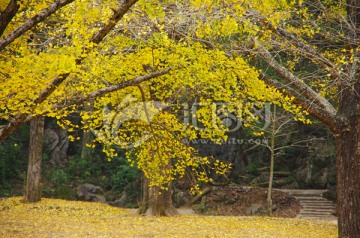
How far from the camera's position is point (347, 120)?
24.6ft

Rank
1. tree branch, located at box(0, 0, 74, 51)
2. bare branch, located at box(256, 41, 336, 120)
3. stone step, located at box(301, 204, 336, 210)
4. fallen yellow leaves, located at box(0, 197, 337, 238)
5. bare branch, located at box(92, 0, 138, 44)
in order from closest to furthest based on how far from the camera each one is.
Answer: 1. tree branch, located at box(0, 0, 74, 51)
2. bare branch, located at box(92, 0, 138, 44)
3. bare branch, located at box(256, 41, 336, 120)
4. fallen yellow leaves, located at box(0, 197, 337, 238)
5. stone step, located at box(301, 204, 336, 210)

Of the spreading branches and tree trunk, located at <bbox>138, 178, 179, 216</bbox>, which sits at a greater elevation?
the spreading branches

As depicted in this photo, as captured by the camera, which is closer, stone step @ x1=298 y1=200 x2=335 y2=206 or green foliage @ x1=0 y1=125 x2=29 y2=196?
stone step @ x1=298 y1=200 x2=335 y2=206

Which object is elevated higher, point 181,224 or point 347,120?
point 347,120

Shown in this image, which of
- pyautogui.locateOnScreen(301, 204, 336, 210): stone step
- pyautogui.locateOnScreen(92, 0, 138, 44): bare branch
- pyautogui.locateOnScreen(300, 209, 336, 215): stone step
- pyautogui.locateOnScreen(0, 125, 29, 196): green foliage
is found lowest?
pyautogui.locateOnScreen(300, 209, 336, 215): stone step

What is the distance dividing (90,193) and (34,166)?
5.64 metres

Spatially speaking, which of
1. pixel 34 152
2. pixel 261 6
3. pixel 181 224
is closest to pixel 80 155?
pixel 34 152

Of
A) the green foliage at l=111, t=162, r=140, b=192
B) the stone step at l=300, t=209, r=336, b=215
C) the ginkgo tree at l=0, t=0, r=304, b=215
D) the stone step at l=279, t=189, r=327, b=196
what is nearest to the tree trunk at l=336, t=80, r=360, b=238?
the ginkgo tree at l=0, t=0, r=304, b=215

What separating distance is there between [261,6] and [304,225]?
295 inches

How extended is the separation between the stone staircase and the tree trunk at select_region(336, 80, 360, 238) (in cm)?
854

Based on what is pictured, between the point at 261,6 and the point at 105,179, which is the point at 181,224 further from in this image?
the point at 105,179

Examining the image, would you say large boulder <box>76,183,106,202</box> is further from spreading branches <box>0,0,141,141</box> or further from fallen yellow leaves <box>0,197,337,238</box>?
spreading branches <box>0,0,141,141</box>

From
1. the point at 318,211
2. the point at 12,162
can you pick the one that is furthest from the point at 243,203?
the point at 12,162

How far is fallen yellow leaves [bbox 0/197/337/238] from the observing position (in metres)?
9.60
